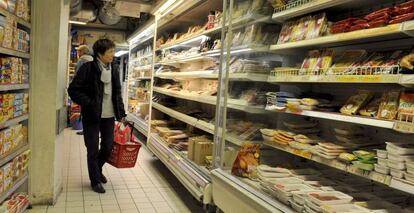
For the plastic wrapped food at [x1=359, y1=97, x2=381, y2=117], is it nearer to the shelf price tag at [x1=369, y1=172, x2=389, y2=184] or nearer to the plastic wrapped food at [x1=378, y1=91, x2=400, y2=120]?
the plastic wrapped food at [x1=378, y1=91, x2=400, y2=120]

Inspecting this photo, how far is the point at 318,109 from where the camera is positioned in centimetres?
231

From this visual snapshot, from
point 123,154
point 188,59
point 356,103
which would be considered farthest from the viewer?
point 188,59

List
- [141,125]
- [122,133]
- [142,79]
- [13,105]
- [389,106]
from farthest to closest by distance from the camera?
[142,79] → [141,125] → [122,133] → [13,105] → [389,106]

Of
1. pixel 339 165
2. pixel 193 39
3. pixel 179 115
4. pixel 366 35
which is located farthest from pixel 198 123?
pixel 366 35

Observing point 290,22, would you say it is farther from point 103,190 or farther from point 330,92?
point 103,190

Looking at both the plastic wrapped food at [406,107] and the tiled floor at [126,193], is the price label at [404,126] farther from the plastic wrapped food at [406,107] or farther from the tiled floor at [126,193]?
the tiled floor at [126,193]

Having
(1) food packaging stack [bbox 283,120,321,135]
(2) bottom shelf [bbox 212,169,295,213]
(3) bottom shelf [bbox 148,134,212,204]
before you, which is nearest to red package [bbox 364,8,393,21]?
(1) food packaging stack [bbox 283,120,321,135]

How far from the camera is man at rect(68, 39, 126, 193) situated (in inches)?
155

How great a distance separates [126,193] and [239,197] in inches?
78.0

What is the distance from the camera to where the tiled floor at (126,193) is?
362 centimetres

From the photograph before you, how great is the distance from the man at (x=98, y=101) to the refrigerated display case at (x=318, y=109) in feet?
5.25

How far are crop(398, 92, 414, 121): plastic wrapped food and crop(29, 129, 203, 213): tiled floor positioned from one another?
2.54 m

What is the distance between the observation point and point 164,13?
17.5 ft

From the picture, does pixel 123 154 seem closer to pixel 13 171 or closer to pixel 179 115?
pixel 179 115
